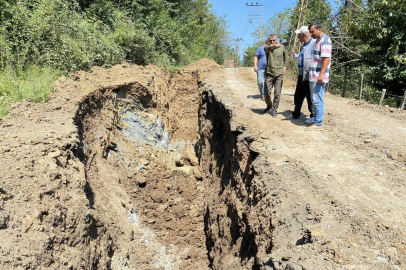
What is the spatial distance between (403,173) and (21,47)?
8.58m

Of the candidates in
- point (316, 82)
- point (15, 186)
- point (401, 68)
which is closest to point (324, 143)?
point (316, 82)

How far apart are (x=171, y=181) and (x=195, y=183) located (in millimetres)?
720

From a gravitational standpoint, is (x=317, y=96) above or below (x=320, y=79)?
below

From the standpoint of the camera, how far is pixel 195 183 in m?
8.22

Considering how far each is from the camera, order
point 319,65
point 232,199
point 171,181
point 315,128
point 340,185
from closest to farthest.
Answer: point 340,185 < point 319,65 < point 232,199 < point 315,128 < point 171,181

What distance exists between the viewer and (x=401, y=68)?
8328 mm

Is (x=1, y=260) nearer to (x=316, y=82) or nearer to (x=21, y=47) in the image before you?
(x=316, y=82)

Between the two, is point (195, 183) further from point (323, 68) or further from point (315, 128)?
point (323, 68)

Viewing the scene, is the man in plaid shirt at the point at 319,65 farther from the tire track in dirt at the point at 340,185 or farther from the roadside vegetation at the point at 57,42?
the roadside vegetation at the point at 57,42

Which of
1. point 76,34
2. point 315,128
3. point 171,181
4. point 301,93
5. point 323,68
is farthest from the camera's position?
point 171,181

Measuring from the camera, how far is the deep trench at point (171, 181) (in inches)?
178

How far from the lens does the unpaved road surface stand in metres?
2.86


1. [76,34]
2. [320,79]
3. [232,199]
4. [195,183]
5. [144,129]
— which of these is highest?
[76,34]

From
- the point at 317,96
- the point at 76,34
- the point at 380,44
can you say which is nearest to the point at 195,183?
the point at 317,96
